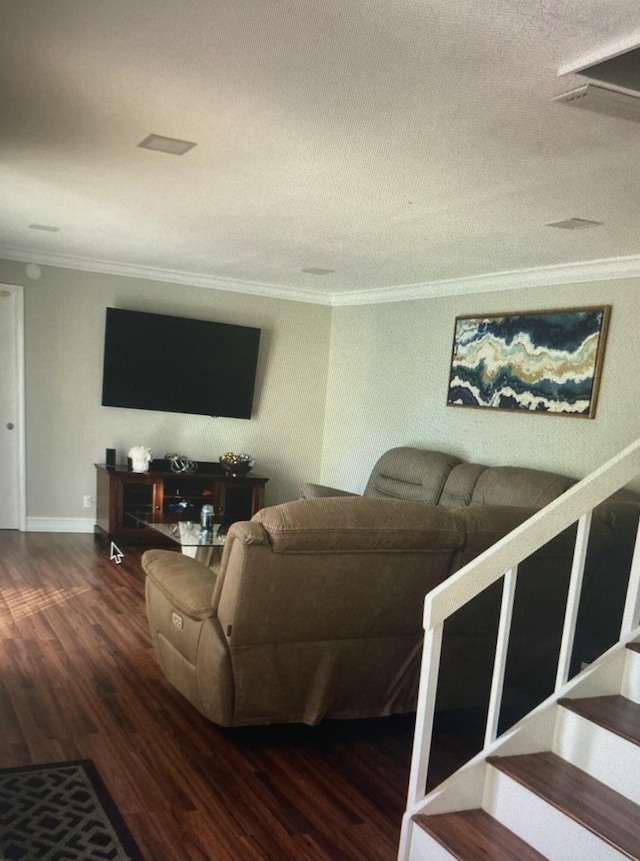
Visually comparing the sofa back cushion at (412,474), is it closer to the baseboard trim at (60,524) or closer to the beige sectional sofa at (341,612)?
the beige sectional sofa at (341,612)

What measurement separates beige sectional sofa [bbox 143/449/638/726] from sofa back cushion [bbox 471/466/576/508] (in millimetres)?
895

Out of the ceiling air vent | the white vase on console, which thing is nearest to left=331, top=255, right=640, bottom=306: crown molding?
the ceiling air vent

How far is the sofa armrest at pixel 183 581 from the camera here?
297cm

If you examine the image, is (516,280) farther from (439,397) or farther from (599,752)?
(599,752)

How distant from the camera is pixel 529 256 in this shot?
4.58 m

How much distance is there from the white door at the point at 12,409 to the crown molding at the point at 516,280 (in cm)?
303

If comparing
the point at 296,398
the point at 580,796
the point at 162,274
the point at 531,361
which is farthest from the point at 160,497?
the point at 580,796

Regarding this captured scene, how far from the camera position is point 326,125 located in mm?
2580

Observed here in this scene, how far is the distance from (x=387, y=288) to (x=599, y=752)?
475 cm

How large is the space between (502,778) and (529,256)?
3243 mm

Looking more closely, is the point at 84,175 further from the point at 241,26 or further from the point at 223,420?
the point at 223,420

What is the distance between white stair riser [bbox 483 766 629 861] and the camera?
6.58ft

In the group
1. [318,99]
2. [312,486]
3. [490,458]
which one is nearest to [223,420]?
[312,486]

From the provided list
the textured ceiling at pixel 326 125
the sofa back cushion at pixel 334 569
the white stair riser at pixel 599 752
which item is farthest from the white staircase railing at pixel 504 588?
the textured ceiling at pixel 326 125
